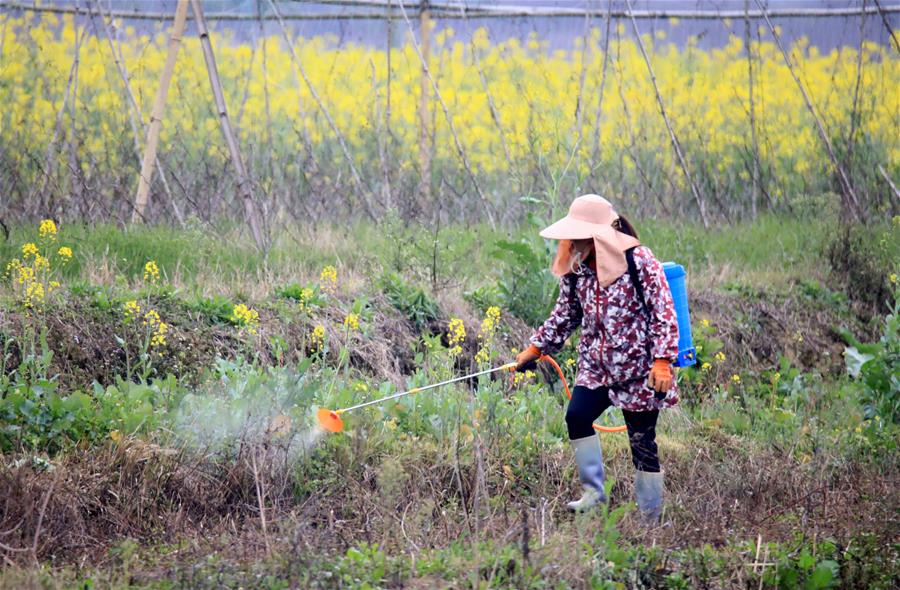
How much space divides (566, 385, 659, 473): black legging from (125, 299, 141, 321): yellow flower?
8.51ft

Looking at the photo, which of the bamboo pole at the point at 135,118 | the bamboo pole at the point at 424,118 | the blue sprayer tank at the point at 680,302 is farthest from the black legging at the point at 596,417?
the bamboo pole at the point at 424,118

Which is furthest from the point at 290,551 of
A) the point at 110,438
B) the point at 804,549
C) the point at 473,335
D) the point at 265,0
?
the point at 265,0

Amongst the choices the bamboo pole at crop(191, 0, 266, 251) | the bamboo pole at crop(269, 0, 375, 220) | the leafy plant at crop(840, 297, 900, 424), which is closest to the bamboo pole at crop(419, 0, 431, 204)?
the bamboo pole at crop(269, 0, 375, 220)

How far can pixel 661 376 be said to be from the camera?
13.4ft

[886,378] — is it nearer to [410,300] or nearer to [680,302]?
[680,302]

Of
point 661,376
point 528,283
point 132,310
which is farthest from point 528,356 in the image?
point 528,283

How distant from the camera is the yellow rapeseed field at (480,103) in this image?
388 inches

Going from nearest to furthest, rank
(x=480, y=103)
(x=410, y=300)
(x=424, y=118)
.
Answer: (x=410, y=300)
(x=424, y=118)
(x=480, y=103)

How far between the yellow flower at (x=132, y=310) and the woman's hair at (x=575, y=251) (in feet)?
8.14

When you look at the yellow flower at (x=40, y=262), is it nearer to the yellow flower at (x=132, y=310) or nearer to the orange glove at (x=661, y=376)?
the yellow flower at (x=132, y=310)

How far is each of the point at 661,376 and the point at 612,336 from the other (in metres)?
0.30

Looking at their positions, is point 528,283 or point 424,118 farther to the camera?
point 424,118

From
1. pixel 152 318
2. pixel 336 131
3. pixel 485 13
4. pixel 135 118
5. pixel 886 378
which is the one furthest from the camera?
pixel 485 13

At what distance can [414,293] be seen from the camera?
7020 mm
